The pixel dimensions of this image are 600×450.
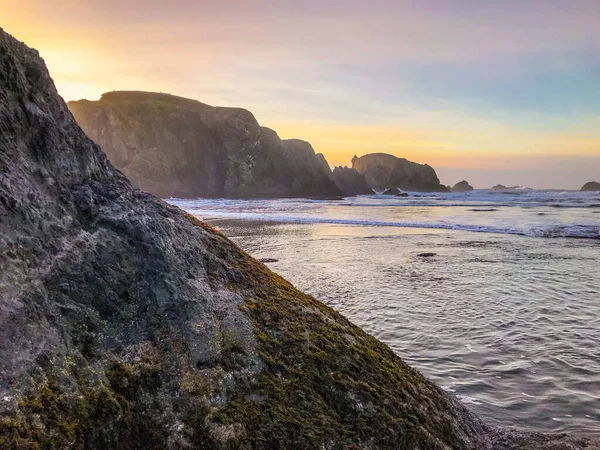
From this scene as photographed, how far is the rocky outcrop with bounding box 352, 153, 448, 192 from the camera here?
507ft

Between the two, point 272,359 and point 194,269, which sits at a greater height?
point 194,269

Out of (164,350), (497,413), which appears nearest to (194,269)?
(164,350)

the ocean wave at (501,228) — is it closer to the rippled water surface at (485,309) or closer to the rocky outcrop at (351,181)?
the rippled water surface at (485,309)

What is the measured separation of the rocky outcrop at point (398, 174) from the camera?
155 metres

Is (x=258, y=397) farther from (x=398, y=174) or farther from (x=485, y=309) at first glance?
(x=398, y=174)

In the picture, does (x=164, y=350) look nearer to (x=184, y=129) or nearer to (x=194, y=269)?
(x=194, y=269)

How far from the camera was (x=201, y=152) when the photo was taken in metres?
104

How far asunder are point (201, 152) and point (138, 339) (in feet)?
347

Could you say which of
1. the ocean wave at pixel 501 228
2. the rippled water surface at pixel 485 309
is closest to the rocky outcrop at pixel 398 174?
the ocean wave at pixel 501 228

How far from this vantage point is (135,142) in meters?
106

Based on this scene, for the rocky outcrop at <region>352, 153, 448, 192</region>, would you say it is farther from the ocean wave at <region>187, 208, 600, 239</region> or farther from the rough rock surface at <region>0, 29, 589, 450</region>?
the rough rock surface at <region>0, 29, 589, 450</region>

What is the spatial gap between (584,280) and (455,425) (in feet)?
30.4

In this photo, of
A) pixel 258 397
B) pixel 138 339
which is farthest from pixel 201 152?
pixel 258 397

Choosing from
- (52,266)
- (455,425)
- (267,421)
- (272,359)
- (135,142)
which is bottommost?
(455,425)
